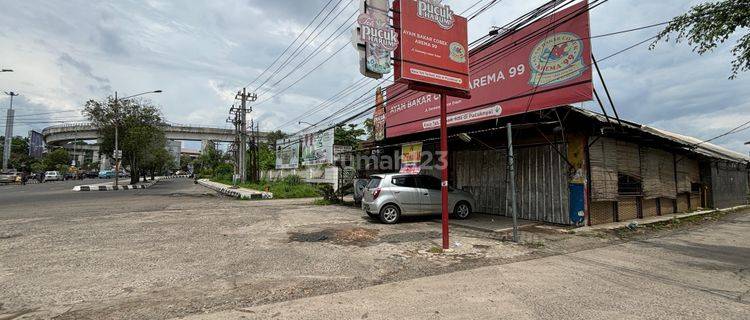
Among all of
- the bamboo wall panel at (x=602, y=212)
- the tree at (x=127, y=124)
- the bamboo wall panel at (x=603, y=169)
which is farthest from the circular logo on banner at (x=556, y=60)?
the tree at (x=127, y=124)

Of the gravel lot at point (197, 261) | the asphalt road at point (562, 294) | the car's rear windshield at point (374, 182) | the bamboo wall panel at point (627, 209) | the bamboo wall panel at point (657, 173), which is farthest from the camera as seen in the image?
the bamboo wall panel at point (657, 173)

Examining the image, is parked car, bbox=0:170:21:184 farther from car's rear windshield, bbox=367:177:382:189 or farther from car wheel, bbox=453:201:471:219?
car wheel, bbox=453:201:471:219

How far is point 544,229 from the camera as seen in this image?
9.44 metres

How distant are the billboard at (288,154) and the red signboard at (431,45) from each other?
25776 millimetres

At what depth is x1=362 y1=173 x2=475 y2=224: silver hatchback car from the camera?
1041 centimetres

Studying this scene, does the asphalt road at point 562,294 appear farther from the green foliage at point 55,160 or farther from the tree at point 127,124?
the green foliage at point 55,160

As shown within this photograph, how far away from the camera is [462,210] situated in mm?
11391

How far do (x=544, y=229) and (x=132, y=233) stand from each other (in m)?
10.2

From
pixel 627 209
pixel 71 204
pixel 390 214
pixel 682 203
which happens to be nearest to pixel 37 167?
pixel 71 204

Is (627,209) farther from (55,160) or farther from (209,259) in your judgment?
(55,160)

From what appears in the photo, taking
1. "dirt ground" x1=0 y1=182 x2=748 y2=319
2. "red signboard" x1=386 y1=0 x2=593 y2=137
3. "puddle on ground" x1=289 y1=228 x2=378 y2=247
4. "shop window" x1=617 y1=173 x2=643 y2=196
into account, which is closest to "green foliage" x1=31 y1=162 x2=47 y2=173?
"dirt ground" x1=0 y1=182 x2=748 y2=319

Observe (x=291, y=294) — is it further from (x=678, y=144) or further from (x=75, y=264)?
(x=678, y=144)

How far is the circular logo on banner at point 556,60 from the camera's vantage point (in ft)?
28.4

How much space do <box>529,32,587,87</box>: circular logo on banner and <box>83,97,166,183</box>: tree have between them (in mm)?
30430
